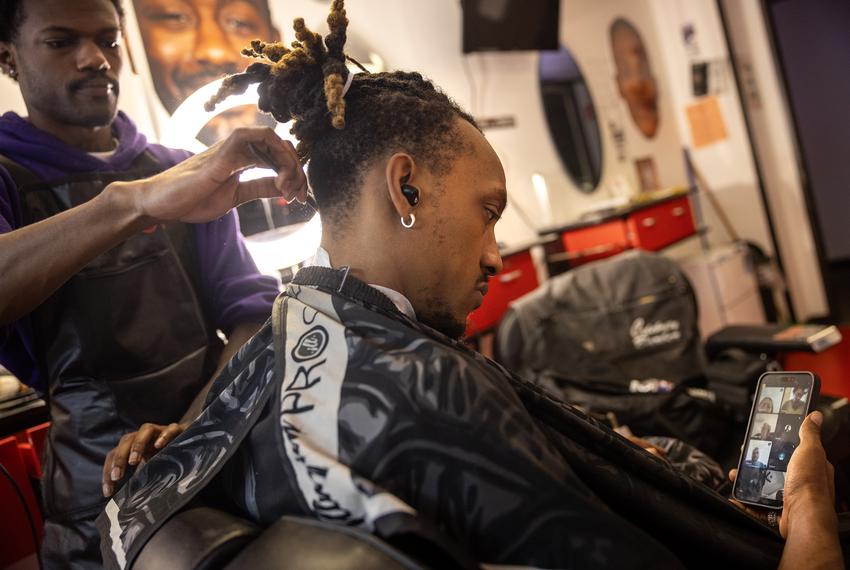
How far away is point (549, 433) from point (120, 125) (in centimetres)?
103

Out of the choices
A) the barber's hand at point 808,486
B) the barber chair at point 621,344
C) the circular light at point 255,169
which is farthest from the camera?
the barber chair at point 621,344

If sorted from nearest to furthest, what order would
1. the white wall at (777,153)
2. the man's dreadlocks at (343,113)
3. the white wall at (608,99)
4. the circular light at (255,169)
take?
the man's dreadlocks at (343,113)
the circular light at (255,169)
the white wall at (608,99)
the white wall at (777,153)

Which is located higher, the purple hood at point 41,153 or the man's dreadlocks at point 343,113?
the purple hood at point 41,153

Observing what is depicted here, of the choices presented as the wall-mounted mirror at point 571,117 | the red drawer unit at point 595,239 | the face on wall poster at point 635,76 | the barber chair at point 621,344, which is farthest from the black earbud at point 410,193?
the face on wall poster at point 635,76

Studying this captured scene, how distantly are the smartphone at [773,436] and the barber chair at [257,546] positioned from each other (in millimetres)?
737

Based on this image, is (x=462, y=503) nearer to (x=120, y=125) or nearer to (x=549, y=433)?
(x=549, y=433)

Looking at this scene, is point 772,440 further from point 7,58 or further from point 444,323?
point 7,58

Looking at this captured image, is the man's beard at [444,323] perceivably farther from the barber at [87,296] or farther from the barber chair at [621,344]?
the barber chair at [621,344]

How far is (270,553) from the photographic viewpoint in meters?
0.63

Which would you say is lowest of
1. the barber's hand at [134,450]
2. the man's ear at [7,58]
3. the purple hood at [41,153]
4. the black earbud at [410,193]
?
the barber's hand at [134,450]

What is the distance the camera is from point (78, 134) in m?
1.30

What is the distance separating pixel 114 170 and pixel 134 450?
56cm

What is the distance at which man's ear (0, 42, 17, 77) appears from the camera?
1.24 metres

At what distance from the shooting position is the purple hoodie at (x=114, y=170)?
1196 mm
